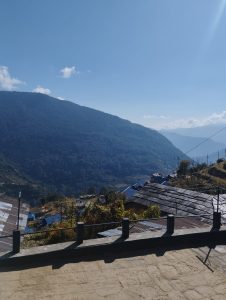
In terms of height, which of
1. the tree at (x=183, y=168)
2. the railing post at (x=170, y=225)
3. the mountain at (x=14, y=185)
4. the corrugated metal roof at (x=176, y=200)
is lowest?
the mountain at (x=14, y=185)

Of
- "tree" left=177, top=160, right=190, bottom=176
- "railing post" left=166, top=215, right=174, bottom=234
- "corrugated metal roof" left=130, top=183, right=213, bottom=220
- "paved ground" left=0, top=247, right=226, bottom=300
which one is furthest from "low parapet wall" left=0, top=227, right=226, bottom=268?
"tree" left=177, top=160, right=190, bottom=176

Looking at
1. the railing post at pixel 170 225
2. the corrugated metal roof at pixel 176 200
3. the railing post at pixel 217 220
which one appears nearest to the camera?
the railing post at pixel 170 225

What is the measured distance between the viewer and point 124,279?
6.76 m

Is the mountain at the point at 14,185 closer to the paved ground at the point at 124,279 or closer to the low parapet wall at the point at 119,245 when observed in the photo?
the low parapet wall at the point at 119,245

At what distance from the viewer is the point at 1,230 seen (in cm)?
1584

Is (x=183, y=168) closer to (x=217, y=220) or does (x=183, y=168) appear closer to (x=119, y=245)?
(x=217, y=220)

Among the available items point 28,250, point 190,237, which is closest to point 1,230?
point 28,250

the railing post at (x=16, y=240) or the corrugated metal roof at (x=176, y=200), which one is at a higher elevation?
the railing post at (x=16, y=240)

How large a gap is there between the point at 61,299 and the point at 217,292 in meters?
2.88

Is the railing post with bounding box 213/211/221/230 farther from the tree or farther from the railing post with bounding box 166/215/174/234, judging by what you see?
the tree

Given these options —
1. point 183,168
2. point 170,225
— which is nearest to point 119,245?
point 170,225

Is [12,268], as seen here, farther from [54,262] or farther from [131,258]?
[131,258]

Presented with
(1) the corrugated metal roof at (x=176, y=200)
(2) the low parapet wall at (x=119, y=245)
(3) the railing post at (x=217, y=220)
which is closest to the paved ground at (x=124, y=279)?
(2) the low parapet wall at (x=119, y=245)

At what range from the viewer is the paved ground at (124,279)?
6.25 metres
